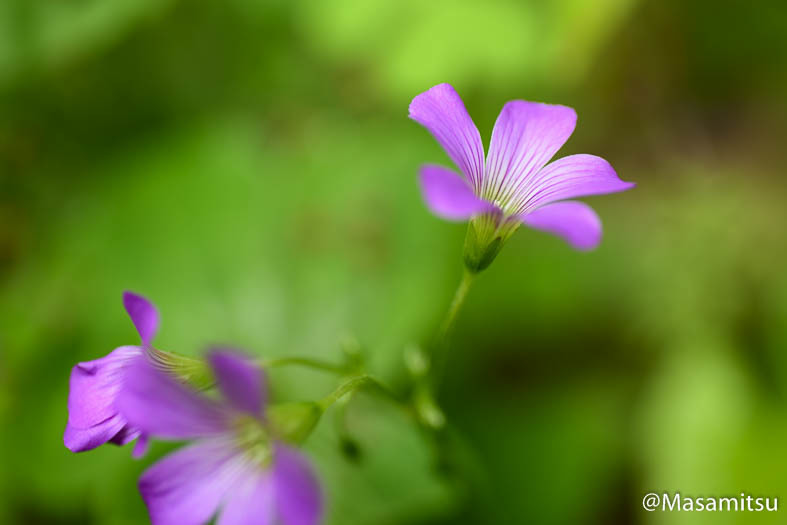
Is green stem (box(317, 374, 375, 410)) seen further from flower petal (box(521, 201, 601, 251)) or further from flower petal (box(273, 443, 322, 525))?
flower petal (box(521, 201, 601, 251))

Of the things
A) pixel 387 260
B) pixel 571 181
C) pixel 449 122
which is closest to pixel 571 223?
pixel 571 181

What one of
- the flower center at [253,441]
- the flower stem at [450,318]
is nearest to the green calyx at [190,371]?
the flower center at [253,441]

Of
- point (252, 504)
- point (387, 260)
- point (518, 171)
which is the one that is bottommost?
point (252, 504)

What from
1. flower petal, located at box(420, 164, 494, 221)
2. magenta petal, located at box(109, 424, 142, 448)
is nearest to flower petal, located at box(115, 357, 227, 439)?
magenta petal, located at box(109, 424, 142, 448)

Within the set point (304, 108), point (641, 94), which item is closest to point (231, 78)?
point (304, 108)

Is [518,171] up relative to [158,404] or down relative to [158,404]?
up

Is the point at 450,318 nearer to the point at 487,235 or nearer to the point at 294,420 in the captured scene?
the point at 487,235

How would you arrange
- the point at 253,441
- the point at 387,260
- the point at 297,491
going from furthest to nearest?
the point at 387,260, the point at 253,441, the point at 297,491
